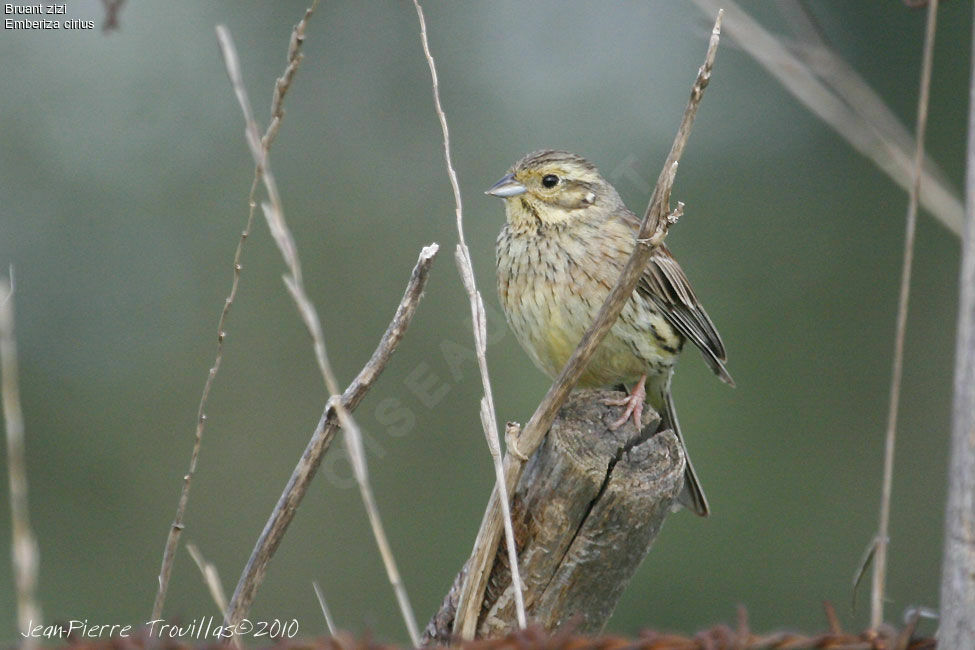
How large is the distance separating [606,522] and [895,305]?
725cm

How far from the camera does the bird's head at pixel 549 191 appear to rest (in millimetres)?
4258

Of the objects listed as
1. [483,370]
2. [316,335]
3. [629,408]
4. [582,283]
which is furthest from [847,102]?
[316,335]

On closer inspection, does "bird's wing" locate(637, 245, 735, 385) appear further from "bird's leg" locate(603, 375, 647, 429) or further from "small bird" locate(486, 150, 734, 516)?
"bird's leg" locate(603, 375, 647, 429)

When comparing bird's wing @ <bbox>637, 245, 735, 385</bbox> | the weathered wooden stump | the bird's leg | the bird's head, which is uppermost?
the bird's head

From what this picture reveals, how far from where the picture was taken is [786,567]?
8.23 m

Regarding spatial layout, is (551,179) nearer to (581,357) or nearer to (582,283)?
(582,283)

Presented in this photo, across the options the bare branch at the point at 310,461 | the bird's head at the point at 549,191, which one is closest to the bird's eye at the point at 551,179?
the bird's head at the point at 549,191

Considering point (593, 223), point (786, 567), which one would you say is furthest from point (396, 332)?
point (786, 567)

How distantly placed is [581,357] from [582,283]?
4.14 feet

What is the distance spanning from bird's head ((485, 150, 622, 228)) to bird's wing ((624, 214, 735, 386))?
22 centimetres

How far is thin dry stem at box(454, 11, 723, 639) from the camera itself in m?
2.50

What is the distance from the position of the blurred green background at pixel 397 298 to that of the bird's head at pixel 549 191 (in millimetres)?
2816

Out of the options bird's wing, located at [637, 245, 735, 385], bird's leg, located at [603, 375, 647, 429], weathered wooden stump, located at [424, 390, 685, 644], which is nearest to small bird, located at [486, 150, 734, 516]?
bird's wing, located at [637, 245, 735, 385]

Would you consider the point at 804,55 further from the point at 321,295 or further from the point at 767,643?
the point at 321,295
